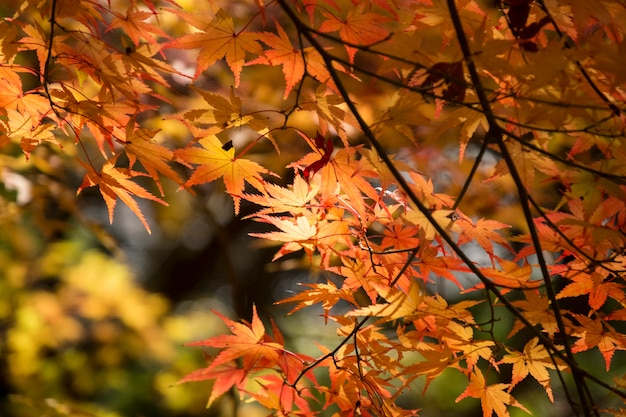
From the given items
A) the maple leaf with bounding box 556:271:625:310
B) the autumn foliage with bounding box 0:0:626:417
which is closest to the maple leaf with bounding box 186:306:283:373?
the autumn foliage with bounding box 0:0:626:417

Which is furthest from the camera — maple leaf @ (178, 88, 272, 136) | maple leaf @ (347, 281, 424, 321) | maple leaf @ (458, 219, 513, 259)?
maple leaf @ (458, 219, 513, 259)

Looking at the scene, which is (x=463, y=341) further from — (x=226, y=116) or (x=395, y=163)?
(x=226, y=116)

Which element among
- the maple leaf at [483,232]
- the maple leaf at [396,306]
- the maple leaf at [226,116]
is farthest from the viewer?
the maple leaf at [483,232]

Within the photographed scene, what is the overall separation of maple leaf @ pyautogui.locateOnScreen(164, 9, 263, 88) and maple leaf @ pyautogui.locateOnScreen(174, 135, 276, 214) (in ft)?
0.34

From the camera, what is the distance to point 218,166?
3.04 ft

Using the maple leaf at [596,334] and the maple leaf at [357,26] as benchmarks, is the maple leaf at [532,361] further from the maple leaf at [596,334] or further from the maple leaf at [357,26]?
the maple leaf at [357,26]

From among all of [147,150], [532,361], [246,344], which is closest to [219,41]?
[147,150]

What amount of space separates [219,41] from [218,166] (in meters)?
0.19

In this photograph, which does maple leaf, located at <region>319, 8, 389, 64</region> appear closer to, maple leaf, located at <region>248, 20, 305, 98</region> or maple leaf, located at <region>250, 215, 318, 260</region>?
maple leaf, located at <region>248, 20, 305, 98</region>

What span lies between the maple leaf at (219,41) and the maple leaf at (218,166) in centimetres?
10

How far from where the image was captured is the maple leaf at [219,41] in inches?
35.6

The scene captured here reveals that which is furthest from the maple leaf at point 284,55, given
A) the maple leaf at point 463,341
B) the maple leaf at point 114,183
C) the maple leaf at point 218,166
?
the maple leaf at point 463,341

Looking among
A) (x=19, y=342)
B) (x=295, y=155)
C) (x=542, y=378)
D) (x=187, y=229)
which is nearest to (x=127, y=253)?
(x=187, y=229)

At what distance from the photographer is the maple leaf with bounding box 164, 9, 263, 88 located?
0.90 meters
